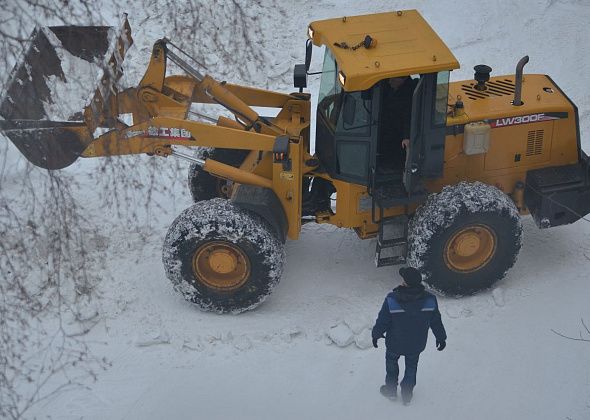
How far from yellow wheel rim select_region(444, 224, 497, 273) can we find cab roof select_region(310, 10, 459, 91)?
152cm

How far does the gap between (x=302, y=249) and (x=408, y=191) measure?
1.59m

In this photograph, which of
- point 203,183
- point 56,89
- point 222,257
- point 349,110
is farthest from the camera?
point 203,183

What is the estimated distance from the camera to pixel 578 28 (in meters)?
11.7

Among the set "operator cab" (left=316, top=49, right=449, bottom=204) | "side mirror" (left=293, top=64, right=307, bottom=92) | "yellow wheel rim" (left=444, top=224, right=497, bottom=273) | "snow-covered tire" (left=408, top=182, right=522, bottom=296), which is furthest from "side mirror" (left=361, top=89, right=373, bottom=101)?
"yellow wheel rim" (left=444, top=224, right=497, bottom=273)

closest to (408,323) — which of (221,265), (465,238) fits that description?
(465,238)

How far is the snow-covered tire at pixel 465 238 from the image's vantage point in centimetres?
686

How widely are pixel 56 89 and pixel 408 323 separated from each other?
332cm

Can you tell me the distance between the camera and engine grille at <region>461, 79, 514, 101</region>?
293 inches

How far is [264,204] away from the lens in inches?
270

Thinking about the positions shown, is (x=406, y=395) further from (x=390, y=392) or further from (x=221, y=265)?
(x=221, y=265)

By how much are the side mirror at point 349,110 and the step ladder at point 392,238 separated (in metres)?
0.97

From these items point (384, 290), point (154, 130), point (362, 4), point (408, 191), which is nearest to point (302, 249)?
point (384, 290)

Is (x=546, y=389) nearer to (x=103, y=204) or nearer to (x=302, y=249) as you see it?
(x=302, y=249)

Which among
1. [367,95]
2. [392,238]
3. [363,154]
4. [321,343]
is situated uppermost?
[367,95]
